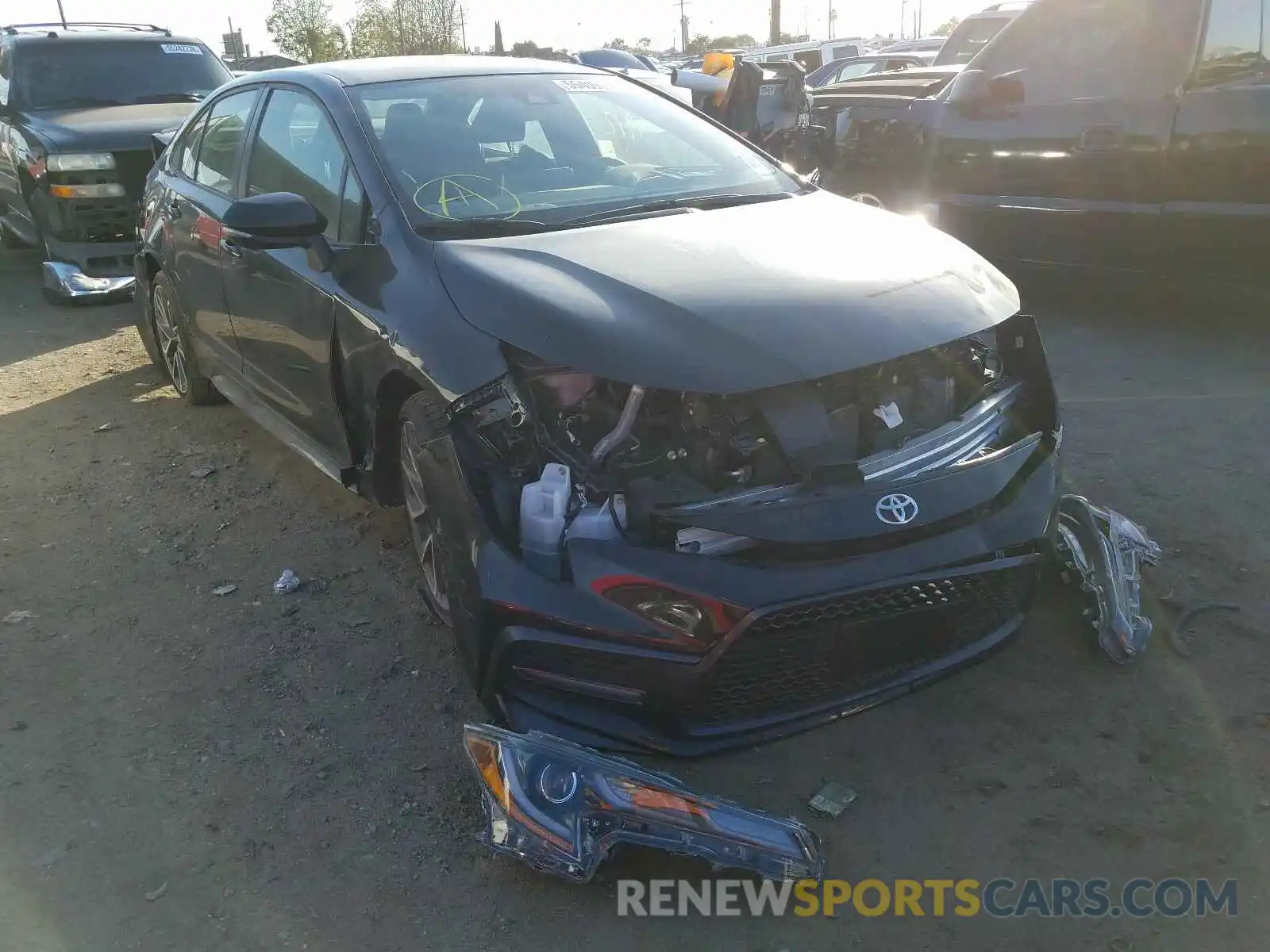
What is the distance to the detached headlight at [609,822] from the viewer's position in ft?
7.38

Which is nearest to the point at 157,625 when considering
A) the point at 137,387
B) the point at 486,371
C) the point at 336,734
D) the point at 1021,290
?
the point at 336,734

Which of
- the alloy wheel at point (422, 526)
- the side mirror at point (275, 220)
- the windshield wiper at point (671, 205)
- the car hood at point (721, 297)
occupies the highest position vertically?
the side mirror at point (275, 220)

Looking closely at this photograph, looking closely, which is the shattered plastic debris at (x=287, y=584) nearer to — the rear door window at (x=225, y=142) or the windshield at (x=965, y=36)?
the rear door window at (x=225, y=142)

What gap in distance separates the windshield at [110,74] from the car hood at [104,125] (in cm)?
22

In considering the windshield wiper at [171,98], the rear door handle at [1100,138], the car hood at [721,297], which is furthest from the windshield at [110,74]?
the car hood at [721,297]

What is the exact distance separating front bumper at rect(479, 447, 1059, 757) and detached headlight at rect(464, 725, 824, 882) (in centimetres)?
16

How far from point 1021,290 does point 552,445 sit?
552 cm

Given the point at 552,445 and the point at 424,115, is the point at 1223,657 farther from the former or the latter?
the point at 424,115

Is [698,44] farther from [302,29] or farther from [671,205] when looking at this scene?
[671,205]

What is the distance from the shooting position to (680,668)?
2.37 m

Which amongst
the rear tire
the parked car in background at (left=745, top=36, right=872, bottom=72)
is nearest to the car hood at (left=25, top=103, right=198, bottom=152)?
the rear tire

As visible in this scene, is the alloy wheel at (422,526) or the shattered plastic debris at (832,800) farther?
the alloy wheel at (422,526)

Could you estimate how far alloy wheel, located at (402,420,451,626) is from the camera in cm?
300

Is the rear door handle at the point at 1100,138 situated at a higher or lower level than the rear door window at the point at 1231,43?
lower
